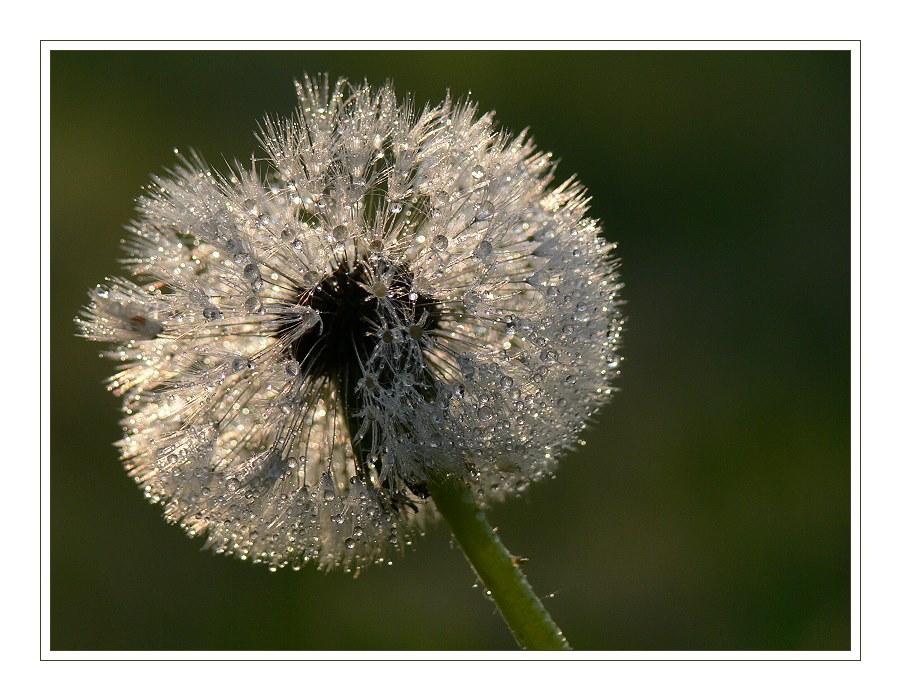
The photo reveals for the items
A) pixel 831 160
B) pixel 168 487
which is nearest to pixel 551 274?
pixel 168 487

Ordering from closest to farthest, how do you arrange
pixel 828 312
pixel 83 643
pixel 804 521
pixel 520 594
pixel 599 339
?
pixel 520 594 → pixel 599 339 → pixel 83 643 → pixel 804 521 → pixel 828 312

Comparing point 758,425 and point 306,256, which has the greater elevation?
point 306,256

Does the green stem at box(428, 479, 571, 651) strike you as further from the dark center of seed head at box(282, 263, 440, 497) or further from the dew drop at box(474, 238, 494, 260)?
the dew drop at box(474, 238, 494, 260)

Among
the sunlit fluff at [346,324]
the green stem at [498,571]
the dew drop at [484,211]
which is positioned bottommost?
the green stem at [498,571]

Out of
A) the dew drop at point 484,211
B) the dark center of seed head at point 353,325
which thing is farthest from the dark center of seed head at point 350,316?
the dew drop at point 484,211

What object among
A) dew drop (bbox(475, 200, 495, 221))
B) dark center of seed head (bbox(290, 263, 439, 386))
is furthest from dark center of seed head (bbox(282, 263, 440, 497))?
dew drop (bbox(475, 200, 495, 221))

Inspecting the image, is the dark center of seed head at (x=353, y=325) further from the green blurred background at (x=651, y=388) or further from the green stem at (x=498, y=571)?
the green blurred background at (x=651, y=388)

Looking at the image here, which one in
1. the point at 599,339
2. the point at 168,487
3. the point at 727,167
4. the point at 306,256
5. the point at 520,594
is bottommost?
the point at 520,594

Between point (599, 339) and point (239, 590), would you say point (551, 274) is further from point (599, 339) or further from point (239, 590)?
point (239, 590)
